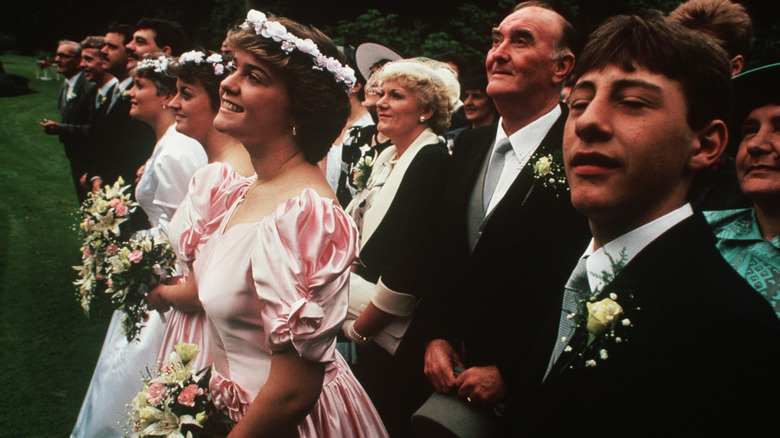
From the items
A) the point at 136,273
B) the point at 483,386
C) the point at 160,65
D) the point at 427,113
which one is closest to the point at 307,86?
the point at 483,386

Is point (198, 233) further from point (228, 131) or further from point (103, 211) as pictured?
point (103, 211)

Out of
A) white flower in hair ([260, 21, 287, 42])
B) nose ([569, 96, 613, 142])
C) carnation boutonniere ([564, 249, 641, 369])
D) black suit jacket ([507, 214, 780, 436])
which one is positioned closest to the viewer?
black suit jacket ([507, 214, 780, 436])

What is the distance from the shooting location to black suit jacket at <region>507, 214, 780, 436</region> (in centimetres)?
110

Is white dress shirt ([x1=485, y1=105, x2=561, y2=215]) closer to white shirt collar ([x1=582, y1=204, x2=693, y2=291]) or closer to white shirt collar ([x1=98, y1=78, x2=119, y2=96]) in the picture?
white shirt collar ([x1=582, y1=204, x2=693, y2=291])

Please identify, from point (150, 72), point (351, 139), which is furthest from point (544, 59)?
point (150, 72)

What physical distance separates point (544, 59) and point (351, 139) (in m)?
2.70

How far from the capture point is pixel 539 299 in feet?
7.51

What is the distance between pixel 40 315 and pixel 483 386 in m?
5.92

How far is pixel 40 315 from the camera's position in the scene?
19.9 ft

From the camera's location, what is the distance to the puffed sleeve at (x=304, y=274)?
1731 mm

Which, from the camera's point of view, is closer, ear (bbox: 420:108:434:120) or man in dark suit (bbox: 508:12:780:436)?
man in dark suit (bbox: 508:12:780:436)

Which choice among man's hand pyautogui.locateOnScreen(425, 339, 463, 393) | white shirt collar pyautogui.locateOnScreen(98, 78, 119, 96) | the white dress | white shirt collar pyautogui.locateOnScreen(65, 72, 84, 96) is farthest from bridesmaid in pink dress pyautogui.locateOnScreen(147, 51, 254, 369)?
white shirt collar pyautogui.locateOnScreen(65, 72, 84, 96)

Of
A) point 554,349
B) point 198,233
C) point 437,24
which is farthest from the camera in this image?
point 437,24

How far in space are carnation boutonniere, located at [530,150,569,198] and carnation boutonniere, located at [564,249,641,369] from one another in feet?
2.69
